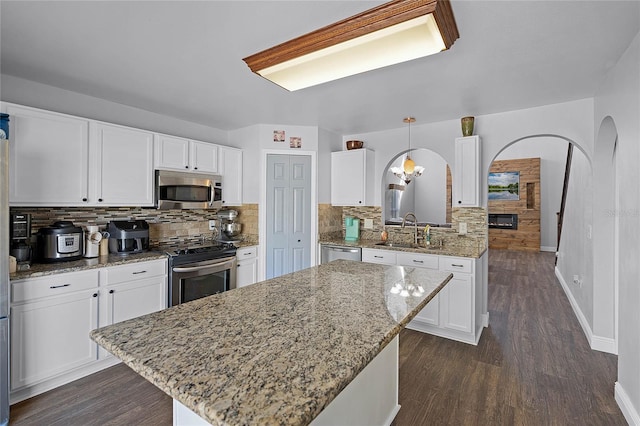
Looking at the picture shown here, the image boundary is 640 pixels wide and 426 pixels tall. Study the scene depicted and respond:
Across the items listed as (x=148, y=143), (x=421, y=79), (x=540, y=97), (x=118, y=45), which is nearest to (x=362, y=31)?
(x=421, y=79)

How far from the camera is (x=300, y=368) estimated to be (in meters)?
0.85

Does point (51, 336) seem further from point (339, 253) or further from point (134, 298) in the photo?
point (339, 253)

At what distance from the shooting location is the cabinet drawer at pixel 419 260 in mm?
3309

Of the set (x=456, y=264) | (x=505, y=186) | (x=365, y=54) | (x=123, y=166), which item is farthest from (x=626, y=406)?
(x=505, y=186)

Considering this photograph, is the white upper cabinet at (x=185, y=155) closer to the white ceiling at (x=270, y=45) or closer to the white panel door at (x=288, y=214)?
the white ceiling at (x=270, y=45)

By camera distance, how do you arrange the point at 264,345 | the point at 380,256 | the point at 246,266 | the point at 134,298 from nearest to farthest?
1. the point at 264,345
2. the point at 134,298
3. the point at 380,256
4. the point at 246,266

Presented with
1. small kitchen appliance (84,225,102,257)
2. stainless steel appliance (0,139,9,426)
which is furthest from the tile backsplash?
stainless steel appliance (0,139,9,426)

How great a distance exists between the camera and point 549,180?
28.0 ft

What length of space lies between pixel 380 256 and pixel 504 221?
6799 mm

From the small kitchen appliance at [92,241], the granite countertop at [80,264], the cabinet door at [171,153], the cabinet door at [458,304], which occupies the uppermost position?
the cabinet door at [171,153]

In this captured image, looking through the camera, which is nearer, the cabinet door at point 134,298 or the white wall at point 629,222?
the white wall at point 629,222

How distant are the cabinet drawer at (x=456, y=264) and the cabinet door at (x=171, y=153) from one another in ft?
10.0

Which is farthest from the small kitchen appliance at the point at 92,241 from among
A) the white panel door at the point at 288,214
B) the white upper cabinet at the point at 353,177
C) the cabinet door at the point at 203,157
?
the white upper cabinet at the point at 353,177

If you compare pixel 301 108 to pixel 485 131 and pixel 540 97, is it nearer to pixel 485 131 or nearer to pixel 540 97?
pixel 485 131
